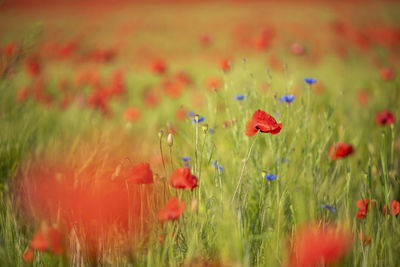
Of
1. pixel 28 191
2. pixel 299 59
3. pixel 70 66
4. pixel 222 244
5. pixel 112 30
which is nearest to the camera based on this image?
pixel 222 244

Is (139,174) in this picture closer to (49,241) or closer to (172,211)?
→ (172,211)

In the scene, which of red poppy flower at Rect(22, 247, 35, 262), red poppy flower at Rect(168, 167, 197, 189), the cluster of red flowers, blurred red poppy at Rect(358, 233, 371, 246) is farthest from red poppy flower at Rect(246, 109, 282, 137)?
red poppy flower at Rect(22, 247, 35, 262)

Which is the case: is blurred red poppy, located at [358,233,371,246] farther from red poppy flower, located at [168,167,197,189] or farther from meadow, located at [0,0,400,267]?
red poppy flower, located at [168,167,197,189]

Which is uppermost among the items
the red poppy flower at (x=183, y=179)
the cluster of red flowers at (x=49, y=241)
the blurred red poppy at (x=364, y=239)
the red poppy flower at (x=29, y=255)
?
the red poppy flower at (x=183, y=179)

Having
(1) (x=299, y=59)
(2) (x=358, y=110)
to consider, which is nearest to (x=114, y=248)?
(2) (x=358, y=110)

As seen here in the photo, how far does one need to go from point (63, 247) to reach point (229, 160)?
2.63ft

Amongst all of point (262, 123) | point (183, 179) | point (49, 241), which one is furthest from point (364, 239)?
point (49, 241)

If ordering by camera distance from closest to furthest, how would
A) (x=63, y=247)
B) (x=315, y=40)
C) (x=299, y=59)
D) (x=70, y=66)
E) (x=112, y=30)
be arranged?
1. (x=63, y=247)
2. (x=70, y=66)
3. (x=299, y=59)
4. (x=315, y=40)
5. (x=112, y=30)

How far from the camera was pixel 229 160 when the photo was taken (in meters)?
1.31

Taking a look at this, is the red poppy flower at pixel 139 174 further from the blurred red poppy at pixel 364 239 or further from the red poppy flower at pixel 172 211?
the blurred red poppy at pixel 364 239

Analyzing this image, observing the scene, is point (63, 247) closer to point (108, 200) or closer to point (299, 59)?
point (108, 200)

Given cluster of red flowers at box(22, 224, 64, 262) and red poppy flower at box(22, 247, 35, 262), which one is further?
red poppy flower at box(22, 247, 35, 262)

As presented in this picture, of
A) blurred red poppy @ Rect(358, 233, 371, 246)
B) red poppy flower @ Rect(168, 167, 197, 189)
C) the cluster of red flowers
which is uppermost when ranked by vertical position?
red poppy flower @ Rect(168, 167, 197, 189)

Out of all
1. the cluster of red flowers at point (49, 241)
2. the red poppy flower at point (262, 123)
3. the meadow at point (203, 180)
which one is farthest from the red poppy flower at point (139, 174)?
the red poppy flower at point (262, 123)
